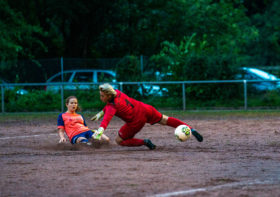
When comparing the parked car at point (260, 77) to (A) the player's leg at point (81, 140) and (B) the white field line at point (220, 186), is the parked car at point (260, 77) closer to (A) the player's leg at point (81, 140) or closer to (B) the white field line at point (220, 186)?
(A) the player's leg at point (81, 140)

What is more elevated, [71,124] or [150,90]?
[150,90]

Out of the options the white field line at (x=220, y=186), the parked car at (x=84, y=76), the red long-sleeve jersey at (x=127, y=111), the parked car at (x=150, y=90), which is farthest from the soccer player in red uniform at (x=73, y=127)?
the parked car at (x=84, y=76)

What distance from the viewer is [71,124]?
10.2 meters

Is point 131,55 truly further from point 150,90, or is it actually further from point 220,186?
point 220,186

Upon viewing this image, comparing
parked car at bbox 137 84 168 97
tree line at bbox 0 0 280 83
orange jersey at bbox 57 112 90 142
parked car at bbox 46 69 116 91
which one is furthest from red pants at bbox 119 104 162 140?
tree line at bbox 0 0 280 83

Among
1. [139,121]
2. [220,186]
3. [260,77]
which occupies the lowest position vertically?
[220,186]

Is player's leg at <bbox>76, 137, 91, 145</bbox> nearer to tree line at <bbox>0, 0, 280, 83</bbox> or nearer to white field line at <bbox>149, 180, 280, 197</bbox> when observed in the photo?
white field line at <bbox>149, 180, 280, 197</bbox>

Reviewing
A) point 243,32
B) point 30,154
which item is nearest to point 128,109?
point 30,154

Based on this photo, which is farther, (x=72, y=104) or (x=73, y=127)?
(x=72, y=104)

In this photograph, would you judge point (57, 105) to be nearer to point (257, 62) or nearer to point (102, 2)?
point (102, 2)

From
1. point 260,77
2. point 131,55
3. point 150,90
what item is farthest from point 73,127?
point 131,55

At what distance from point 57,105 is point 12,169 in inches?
531

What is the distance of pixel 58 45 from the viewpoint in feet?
104

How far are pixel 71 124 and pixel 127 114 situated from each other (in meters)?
1.42
